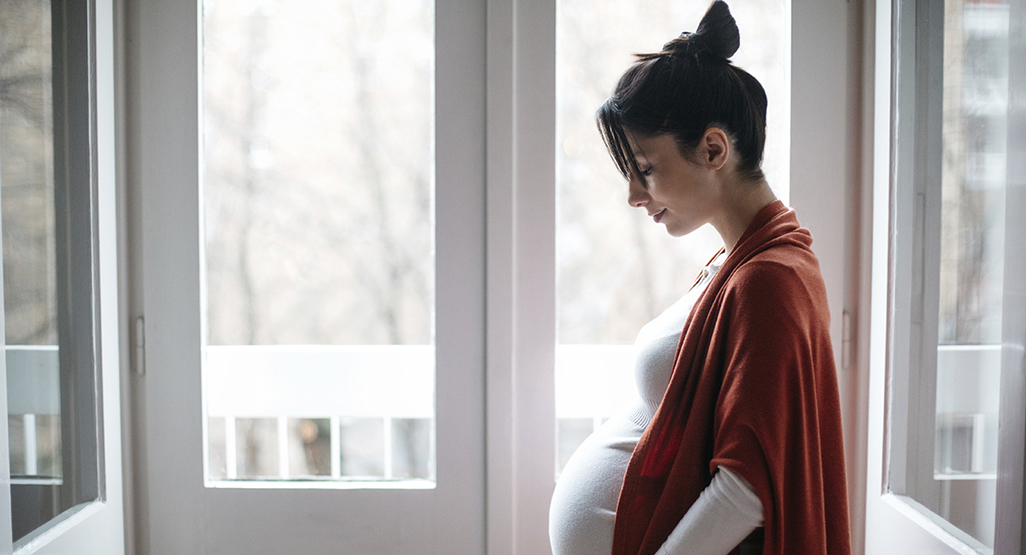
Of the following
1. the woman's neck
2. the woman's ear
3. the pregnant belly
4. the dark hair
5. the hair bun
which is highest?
the hair bun

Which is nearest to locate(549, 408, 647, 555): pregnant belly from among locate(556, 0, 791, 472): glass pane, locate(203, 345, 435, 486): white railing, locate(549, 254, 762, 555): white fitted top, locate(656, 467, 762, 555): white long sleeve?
locate(549, 254, 762, 555): white fitted top

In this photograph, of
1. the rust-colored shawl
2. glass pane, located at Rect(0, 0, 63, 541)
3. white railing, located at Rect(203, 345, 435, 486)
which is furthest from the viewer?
white railing, located at Rect(203, 345, 435, 486)

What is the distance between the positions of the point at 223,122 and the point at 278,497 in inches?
28.4

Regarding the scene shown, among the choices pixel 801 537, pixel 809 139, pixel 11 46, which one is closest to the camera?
pixel 801 537

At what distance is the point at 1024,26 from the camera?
705mm

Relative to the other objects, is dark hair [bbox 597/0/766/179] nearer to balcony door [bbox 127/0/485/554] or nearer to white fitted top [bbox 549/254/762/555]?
white fitted top [bbox 549/254/762/555]

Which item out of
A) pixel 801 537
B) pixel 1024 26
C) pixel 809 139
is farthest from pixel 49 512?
pixel 1024 26

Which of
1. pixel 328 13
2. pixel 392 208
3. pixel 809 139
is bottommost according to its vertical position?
pixel 392 208

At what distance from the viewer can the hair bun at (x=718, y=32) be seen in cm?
73

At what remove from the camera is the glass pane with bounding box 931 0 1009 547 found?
0.82 m

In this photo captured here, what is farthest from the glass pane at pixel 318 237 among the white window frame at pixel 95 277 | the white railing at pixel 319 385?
the white window frame at pixel 95 277

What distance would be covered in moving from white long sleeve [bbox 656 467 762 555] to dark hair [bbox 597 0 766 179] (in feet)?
1.26

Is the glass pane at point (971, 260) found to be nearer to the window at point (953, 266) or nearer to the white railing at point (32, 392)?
the window at point (953, 266)

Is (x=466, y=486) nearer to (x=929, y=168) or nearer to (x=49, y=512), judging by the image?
(x=49, y=512)
